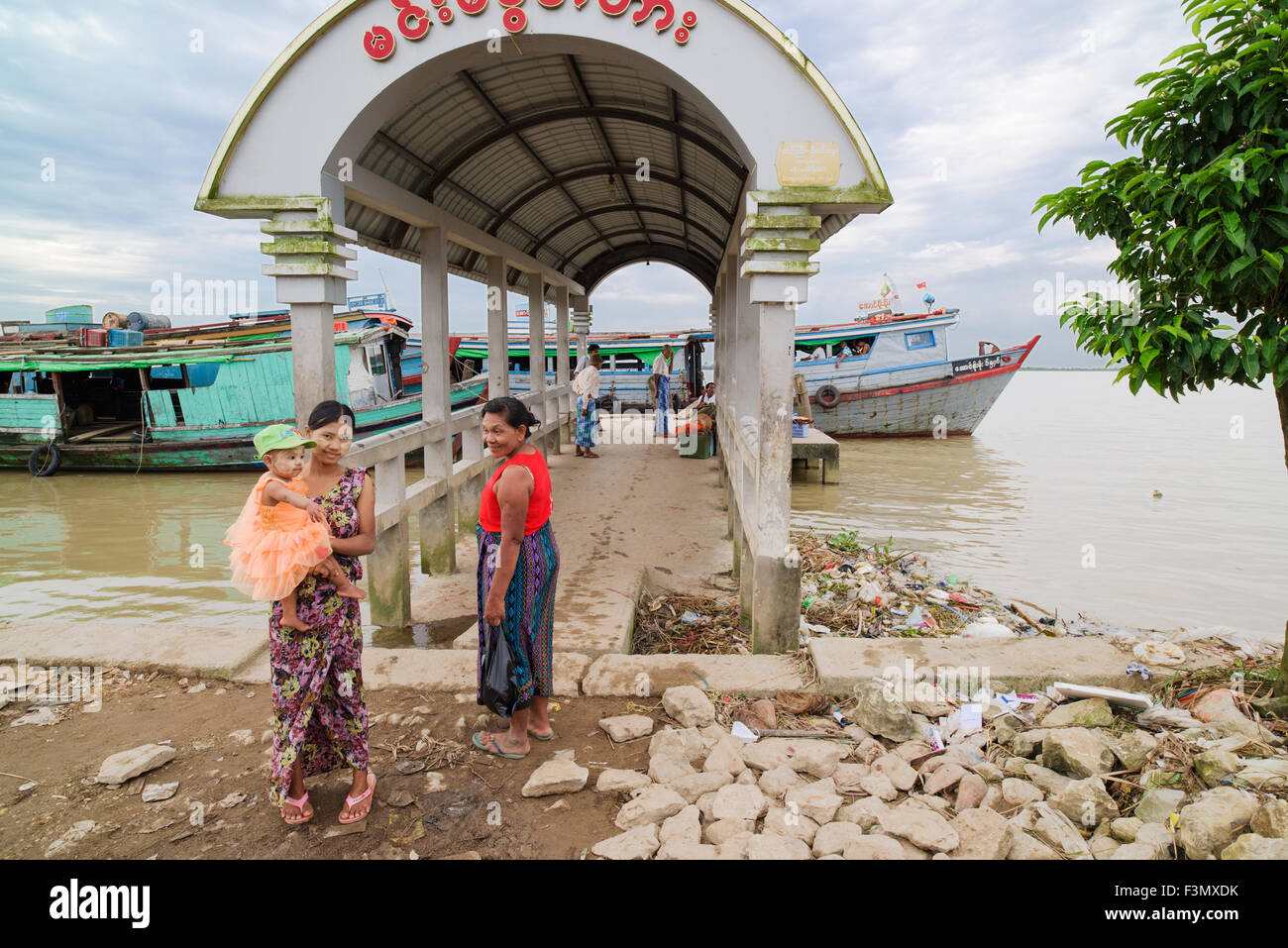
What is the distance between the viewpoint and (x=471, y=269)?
10.8m

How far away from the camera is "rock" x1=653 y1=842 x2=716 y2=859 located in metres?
2.63

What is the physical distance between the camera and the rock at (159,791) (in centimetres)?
307

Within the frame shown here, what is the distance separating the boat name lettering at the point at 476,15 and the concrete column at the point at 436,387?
109 inches

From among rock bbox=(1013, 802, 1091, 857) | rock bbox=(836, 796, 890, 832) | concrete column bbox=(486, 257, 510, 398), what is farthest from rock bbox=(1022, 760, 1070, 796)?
concrete column bbox=(486, 257, 510, 398)

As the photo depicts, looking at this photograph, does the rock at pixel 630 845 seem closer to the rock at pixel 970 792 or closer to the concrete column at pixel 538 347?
the rock at pixel 970 792

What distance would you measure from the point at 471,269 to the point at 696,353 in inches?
727

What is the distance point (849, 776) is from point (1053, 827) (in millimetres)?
781

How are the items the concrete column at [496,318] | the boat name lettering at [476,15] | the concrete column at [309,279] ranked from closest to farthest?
1. the boat name lettering at [476,15]
2. the concrete column at [309,279]
3. the concrete column at [496,318]

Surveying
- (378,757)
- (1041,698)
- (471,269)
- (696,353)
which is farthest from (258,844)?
(696,353)

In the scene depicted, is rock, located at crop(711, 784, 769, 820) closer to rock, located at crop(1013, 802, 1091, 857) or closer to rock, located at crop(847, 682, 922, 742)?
rock, located at crop(847, 682, 922, 742)

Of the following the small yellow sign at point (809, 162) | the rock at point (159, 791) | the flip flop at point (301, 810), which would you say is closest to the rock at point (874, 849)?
the flip flop at point (301, 810)

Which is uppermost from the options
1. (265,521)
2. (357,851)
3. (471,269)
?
(471,269)

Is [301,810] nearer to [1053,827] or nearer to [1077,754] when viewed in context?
[1053,827]
